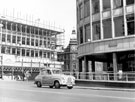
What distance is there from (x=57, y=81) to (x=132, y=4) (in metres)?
14.0

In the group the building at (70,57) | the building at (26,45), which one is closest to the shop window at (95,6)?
the building at (26,45)

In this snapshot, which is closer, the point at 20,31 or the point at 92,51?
the point at 92,51

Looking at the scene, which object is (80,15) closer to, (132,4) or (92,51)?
(92,51)

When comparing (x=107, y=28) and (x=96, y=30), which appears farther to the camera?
(x=96, y=30)

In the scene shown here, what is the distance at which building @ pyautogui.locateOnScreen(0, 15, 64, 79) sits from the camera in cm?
6625

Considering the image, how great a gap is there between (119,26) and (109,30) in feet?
5.27

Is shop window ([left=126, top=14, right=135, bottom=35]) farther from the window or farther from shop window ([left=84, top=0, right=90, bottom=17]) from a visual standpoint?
shop window ([left=84, top=0, right=90, bottom=17])

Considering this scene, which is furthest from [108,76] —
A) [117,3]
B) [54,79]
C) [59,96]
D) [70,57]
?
[70,57]

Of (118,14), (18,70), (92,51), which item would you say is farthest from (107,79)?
(18,70)

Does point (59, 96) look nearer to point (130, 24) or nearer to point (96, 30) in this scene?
point (130, 24)

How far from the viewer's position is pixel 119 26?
2967cm

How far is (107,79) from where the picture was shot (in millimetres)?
26422

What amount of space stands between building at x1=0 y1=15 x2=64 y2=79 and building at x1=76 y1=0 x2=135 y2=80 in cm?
3186

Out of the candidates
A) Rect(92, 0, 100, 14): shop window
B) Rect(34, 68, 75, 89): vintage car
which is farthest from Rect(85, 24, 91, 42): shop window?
Rect(34, 68, 75, 89): vintage car
